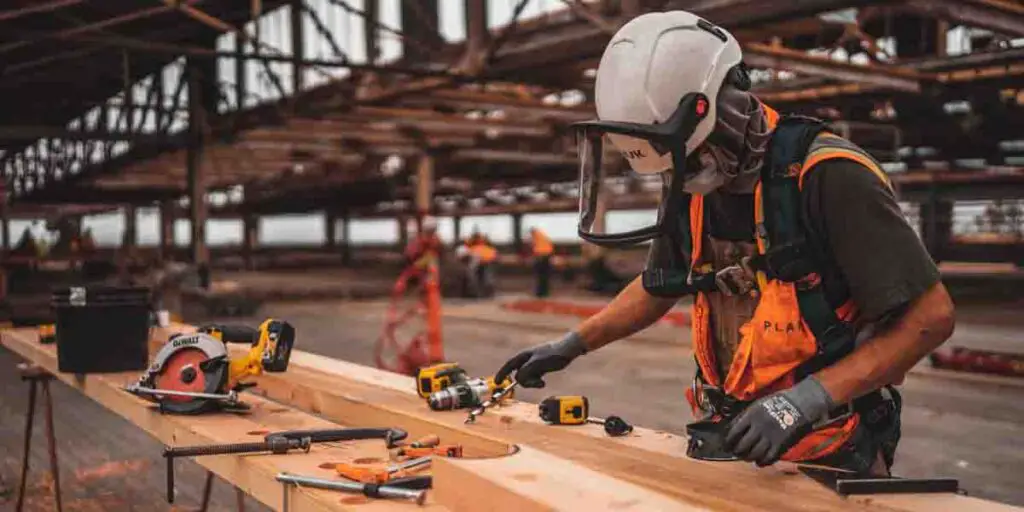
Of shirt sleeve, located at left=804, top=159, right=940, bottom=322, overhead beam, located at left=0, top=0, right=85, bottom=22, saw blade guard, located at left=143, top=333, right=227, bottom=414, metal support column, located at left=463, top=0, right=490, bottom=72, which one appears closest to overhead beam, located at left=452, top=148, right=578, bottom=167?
metal support column, located at left=463, top=0, right=490, bottom=72

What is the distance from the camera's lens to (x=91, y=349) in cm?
377

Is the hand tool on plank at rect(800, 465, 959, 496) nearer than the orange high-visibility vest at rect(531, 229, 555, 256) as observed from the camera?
Yes

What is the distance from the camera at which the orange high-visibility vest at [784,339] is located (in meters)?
2.01

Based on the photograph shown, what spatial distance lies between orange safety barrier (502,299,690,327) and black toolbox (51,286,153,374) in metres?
10.3

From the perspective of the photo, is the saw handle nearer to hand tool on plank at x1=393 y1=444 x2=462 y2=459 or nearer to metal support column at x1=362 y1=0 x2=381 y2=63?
hand tool on plank at x1=393 y1=444 x2=462 y2=459

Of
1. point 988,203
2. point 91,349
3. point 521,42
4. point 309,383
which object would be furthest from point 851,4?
point 988,203

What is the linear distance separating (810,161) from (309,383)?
2.02m

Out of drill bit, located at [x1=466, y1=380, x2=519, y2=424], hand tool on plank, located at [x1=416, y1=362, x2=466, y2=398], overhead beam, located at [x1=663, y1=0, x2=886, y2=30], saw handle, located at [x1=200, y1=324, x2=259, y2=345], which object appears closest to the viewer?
drill bit, located at [x1=466, y1=380, x2=519, y2=424]

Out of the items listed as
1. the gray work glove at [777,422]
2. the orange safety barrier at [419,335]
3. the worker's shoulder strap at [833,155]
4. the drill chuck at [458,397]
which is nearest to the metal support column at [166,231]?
the orange safety barrier at [419,335]

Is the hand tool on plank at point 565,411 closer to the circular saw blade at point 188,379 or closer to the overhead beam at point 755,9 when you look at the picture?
the circular saw blade at point 188,379

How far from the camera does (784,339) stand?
79.8 inches

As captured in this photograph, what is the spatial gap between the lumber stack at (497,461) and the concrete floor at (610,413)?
225 cm

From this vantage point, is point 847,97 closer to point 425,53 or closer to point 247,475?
point 425,53

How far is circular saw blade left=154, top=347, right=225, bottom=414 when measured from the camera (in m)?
2.98
